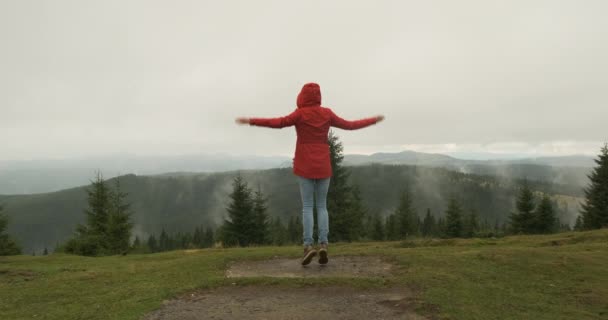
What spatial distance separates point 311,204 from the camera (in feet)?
Result: 28.4

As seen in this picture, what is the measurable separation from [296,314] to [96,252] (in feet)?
100

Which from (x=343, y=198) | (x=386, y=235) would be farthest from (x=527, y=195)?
(x=343, y=198)

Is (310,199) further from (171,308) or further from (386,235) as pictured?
(386,235)

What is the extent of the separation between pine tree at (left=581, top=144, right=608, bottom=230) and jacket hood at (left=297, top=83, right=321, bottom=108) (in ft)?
172

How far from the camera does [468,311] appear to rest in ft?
18.2

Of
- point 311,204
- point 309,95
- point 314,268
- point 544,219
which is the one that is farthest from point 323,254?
point 544,219

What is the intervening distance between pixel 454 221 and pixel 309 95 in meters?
54.4

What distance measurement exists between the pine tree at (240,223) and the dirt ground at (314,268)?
36.3 meters

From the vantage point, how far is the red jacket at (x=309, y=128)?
8.32 metres

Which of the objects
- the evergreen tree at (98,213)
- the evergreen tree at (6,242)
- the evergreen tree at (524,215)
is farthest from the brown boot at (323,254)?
the evergreen tree at (524,215)

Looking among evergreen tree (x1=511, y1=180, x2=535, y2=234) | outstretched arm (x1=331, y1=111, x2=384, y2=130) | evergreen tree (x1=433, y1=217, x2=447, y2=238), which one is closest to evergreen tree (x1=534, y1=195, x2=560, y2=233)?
evergreen tree (x1=511, y1=180, x2=535, y2=234)

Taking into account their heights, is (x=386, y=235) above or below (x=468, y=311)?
below

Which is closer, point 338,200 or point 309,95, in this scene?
point 309,95

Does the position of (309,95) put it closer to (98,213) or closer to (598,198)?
(98,213)
